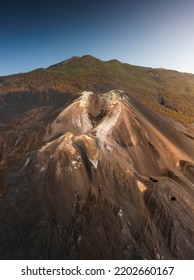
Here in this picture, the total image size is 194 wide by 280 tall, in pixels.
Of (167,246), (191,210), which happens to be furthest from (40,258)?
(191,210)

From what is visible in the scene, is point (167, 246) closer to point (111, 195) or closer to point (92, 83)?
point (111, 195)

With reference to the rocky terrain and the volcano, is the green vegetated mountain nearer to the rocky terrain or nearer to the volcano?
the rocky terrain

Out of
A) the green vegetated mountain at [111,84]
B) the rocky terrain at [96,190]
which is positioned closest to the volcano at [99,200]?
the rocky terrain at [96,190]

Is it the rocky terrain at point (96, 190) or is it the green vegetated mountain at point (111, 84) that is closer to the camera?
the rocky terrain at point (96, 190)

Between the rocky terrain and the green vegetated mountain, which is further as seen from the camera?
the green vegetated mountain

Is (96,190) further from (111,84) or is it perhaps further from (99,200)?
(111,84)

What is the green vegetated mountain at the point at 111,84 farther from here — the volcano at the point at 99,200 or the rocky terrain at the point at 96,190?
the volcano at the point at 99,200

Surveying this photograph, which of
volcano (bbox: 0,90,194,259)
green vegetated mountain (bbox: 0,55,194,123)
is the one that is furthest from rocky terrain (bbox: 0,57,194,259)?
green vegetated mountain (bbox: 0,55,194,123)
